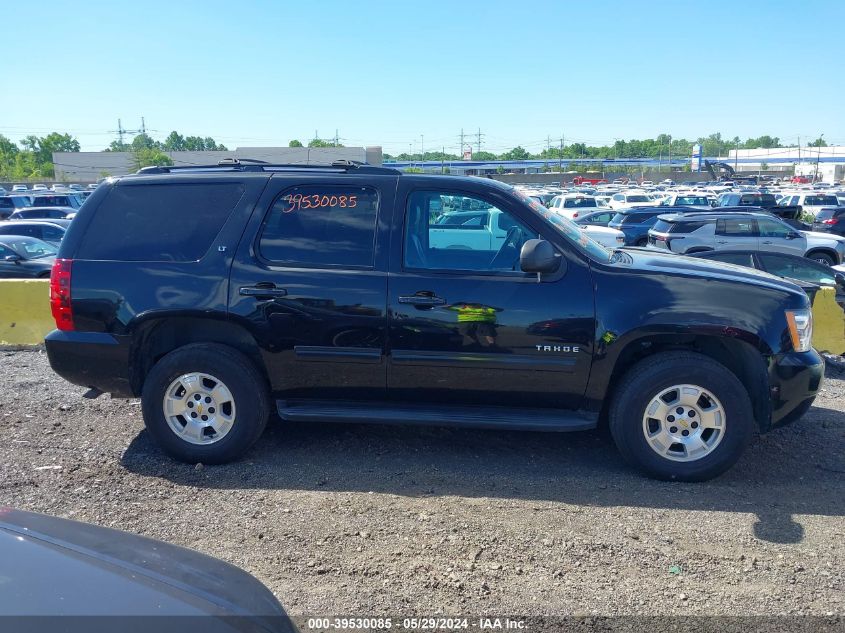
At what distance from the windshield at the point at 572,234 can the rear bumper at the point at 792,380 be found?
1.27 m

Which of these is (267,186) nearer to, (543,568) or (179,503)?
(179,503)

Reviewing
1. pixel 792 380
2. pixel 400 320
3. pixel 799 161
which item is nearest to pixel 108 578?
pixel 400 320

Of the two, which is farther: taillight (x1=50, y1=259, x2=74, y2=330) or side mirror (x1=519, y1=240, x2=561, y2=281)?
taillight (x1=50, y1=259, x2=74, y2=330)

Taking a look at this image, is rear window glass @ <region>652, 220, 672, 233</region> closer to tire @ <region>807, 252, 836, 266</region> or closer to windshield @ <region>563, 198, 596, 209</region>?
tire @ <region>807, 252, 836, 266</region>

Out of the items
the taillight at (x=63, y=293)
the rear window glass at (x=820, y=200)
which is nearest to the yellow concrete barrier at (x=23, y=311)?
the taillight at (x=63, y=293)

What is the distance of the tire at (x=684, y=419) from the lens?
4605 mm

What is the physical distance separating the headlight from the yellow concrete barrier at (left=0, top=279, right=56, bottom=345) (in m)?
7.75

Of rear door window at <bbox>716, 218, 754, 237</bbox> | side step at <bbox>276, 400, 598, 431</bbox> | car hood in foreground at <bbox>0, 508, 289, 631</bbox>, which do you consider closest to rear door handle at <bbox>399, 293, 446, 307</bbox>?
side step at <bbox>276, 400, 598, 431</bbox>

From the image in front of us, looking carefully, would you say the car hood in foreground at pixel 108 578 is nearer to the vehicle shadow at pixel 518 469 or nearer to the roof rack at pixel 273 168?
the vehicle shadow at pixel 518 469

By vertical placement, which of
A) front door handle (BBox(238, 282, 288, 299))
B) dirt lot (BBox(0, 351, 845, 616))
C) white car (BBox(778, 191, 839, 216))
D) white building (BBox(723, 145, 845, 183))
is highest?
white building (BBox(723, 145, 845, 183))

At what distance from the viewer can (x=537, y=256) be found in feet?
15.0

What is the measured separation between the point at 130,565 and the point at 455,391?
2797 millimetres

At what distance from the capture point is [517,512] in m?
4.28

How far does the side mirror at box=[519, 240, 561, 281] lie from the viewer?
4.58 m
